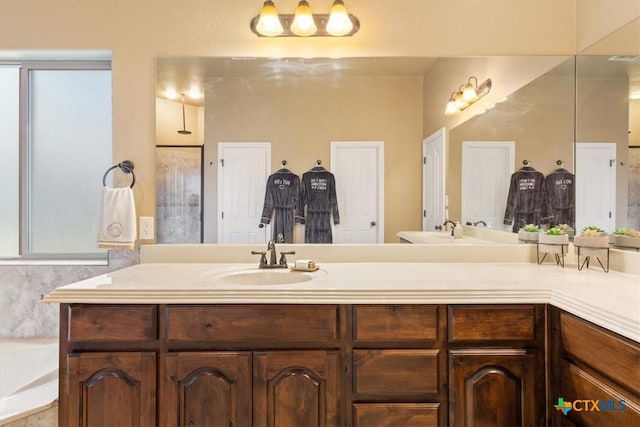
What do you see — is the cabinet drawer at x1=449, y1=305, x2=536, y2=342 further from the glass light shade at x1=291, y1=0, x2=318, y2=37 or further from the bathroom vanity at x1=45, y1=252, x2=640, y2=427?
the glass light shade at x1=291, y1=0, x2=318, y2=37

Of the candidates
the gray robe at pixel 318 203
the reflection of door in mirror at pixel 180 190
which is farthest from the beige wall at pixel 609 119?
the reflection of door in mirror at pixel 180 190

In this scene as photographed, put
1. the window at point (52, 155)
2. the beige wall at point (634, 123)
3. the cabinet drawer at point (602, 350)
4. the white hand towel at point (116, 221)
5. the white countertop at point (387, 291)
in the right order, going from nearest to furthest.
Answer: the cabinet drawer at point (602, 350), the white countertop at point (387, 291), the beige wall at point (634, 123), the white hand towel at point (116, 221), the window at point (52, 155)

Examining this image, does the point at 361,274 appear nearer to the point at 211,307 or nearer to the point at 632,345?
the point at 211,307

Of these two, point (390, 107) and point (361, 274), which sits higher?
point (390, 107)

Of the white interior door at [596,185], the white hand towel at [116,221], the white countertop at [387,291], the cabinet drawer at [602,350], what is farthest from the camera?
the white hand towel at [116,221]

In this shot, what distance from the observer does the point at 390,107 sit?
185 cm

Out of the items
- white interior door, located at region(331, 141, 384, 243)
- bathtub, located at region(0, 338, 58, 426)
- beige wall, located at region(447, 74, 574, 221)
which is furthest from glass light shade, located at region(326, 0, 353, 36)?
bathtub, located at region(0, 338, 58, 426)

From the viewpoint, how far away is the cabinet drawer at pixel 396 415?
1.22 meters

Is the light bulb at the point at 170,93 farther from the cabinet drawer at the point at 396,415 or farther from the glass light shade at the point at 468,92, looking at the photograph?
the cabinet drawer at the point at 396,415

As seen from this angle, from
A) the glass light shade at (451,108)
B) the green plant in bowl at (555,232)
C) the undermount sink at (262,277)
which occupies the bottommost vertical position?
the undermount sink at (262,277)

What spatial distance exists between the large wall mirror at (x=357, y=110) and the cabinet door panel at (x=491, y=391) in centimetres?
77

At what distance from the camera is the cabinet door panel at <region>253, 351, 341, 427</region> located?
122 centimetres

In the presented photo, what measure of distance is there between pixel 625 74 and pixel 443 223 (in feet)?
3.40

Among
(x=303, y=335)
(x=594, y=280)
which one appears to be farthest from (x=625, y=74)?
(x=303, y=335)
